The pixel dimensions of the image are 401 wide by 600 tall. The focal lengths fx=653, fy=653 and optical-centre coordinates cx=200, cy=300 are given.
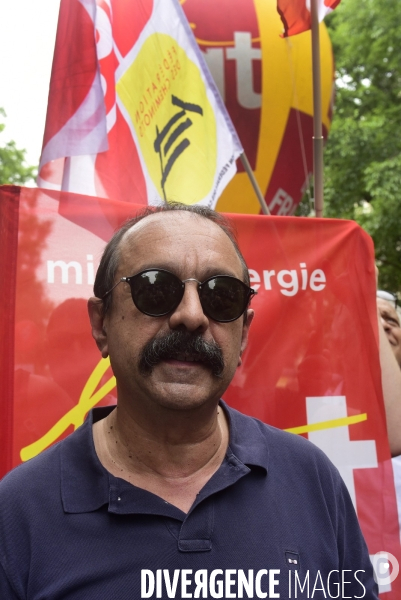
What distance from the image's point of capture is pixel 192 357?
1.54 m

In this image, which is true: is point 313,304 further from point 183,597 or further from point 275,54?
point 275,54

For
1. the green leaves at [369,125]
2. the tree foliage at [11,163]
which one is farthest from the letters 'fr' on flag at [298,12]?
the tree foliage at [11,163]

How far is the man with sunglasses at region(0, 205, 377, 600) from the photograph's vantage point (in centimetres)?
138

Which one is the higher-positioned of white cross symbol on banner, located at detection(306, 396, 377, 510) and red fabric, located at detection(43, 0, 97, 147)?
red fabric, located at detection(43, 0, 97, 147)

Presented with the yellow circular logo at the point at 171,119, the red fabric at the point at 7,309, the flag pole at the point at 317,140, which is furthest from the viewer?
the flag pole at the point at 317,140

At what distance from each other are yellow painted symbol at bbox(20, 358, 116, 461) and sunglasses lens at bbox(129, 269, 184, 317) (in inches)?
28.7

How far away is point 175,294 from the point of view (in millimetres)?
1559

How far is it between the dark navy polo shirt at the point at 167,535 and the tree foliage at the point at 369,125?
32.3 ft

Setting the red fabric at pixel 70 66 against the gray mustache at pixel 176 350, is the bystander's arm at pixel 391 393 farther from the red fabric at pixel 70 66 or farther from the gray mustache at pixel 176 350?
the red fabric at pixel 70 66

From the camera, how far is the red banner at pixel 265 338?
2146 mm

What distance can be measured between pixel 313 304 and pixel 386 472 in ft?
2.21

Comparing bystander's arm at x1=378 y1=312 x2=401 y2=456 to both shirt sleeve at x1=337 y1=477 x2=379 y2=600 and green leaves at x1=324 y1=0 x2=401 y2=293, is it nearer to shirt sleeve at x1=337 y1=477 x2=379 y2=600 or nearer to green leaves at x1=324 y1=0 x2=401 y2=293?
shirt sleeve at x1=337 y1=477 x2=379 y2=600

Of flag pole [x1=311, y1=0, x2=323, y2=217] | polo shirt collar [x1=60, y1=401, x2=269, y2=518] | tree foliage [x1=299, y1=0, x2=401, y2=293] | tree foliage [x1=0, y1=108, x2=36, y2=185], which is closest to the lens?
polo shirt collar [x1=60, y1=401, x2=269, y2=518]

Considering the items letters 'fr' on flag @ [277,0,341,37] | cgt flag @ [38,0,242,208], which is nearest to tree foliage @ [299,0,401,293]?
letters 'fr' on flag @ [277,0,341,37]
